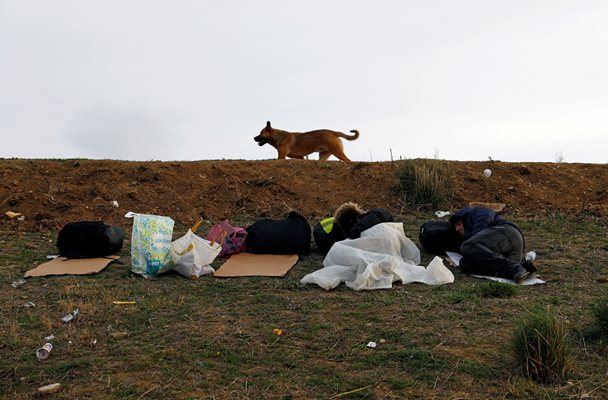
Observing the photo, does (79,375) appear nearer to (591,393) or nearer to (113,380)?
(113,380)

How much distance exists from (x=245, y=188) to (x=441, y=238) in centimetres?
355

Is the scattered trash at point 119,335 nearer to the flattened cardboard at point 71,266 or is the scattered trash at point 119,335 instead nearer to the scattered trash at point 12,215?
the flattened cardboard at point 71,266

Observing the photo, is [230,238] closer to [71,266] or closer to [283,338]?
[71,266]

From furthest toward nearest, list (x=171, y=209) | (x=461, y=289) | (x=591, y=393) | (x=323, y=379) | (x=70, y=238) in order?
(x=171, y=209), (x=70, y=238), (x=461, y=289), (x=323, y=379), (x=591, y=393)

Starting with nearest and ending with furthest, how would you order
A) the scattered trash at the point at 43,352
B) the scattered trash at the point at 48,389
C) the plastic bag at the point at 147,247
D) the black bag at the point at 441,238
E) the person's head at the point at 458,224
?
the scattered trash at the point at 48,389
the scattered trash at the point at 43,352
the plastic bag at the point at 147,247
the person's head at the point at 458,224
the black bag at the point at 441,238

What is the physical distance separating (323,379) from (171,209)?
225 inches

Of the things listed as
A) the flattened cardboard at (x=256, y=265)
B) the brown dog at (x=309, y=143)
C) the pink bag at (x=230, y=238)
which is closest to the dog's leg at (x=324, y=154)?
the brown dog at (x=309, y=143)

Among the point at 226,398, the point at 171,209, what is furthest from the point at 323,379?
the point at 171,209

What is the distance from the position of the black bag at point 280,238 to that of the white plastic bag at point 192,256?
0.67 meters

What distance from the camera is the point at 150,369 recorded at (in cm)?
327

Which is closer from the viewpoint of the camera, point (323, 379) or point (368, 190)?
point (323, 379)

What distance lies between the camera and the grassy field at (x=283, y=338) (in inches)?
119

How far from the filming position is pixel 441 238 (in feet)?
20.8

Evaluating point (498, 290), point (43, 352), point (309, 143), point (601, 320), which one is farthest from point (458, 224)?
point (309, 143)
